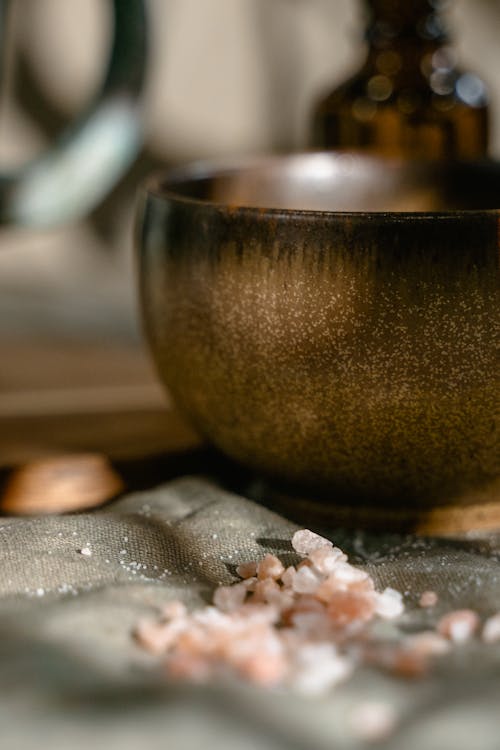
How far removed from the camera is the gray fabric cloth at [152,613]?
0.26 meters

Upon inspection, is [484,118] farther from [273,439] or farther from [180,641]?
[180,641]

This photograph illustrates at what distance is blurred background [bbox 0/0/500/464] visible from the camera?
0.90 meters

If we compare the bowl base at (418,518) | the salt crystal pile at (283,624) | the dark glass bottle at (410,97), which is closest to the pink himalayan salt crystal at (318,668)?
the salt crystal pile at (283,624)

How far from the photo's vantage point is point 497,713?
0.27 metres

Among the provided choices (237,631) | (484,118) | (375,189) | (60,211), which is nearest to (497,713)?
(237,631)

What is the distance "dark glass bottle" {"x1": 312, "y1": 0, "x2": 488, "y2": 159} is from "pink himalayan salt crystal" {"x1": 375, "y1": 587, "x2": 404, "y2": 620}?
0.44 meters

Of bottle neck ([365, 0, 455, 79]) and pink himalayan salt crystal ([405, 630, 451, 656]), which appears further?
bottle neck ([365, 0, 455, 79])

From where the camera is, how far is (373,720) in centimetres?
27

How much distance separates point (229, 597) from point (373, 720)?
0.28 feet

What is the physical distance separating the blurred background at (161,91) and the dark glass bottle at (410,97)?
8.3 inches

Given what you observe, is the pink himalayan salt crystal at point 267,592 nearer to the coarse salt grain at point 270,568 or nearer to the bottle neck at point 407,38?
the coarse salt grain at point 270,568

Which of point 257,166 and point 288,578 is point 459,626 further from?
point 257,166

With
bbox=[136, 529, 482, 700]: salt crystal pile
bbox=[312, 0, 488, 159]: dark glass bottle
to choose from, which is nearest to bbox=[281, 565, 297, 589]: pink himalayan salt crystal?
bbox=[136, 529, 482, 700]: salt crystal pile

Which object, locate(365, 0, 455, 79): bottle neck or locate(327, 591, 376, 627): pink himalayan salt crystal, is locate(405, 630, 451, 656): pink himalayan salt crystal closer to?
locate(327, 591, 376, 627): pink himalayan salt crystal
